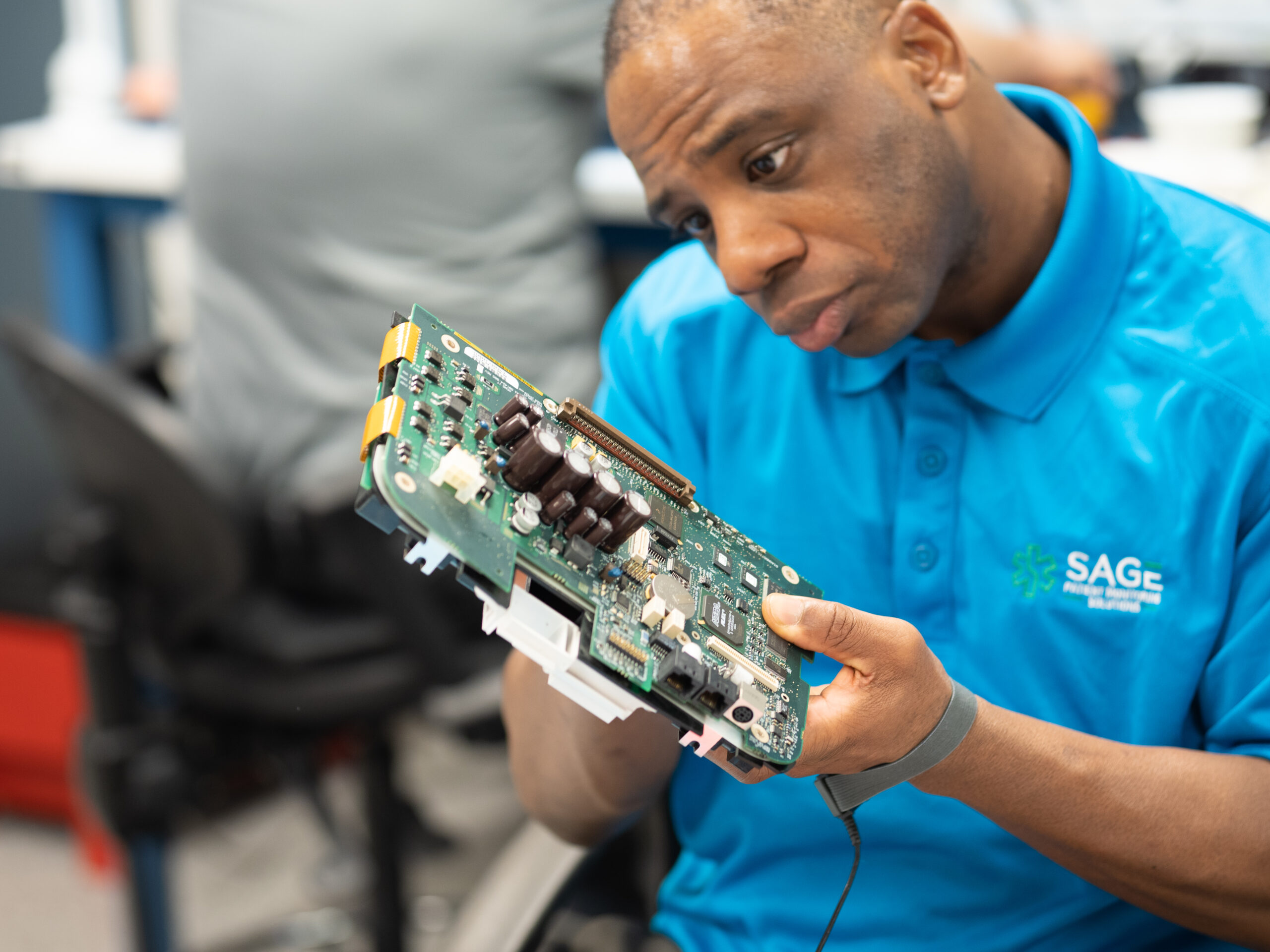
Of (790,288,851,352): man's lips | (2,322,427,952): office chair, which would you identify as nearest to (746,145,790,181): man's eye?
(790,288,851,352): man's lips

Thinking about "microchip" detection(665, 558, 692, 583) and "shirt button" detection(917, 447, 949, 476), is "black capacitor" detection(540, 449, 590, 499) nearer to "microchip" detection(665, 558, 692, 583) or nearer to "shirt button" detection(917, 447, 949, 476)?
"microchip" detection(665, 558, 692, 583)

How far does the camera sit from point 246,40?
5.09 ft

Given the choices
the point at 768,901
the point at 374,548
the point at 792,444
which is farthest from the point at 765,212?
the point at 374,548

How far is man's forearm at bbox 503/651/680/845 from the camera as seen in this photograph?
1.01m

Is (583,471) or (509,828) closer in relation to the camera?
(583,471)

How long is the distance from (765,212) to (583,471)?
28 cm

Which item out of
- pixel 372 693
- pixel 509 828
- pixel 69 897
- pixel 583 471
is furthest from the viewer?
pixel 509 828

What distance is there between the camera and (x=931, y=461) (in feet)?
3.23

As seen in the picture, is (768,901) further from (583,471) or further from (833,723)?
(583,471)

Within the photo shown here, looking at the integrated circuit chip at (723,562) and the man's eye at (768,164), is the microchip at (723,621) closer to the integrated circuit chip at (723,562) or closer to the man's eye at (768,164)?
the integrated circuit chip at (723,562)

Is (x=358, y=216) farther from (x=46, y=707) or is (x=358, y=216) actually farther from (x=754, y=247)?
(x=46, y=707)

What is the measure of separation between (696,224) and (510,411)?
0.30 meters

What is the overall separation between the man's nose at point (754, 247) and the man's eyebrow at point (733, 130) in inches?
1.9

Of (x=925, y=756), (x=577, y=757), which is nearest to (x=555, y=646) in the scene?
(x=925, y=756)
